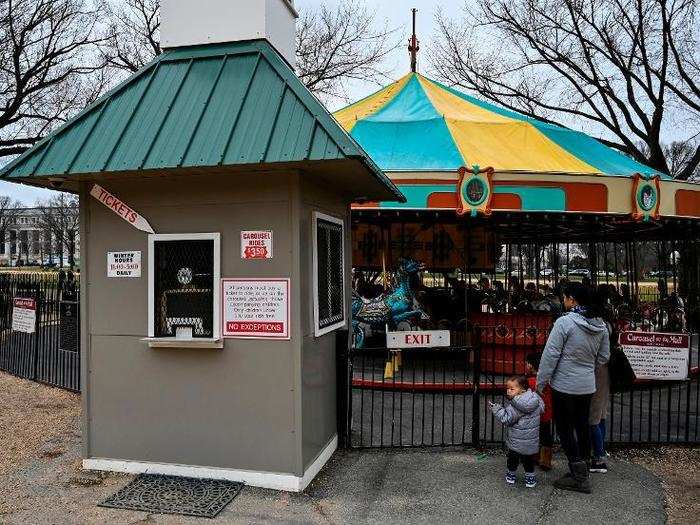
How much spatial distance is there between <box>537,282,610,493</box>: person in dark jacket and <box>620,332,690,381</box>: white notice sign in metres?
1.41

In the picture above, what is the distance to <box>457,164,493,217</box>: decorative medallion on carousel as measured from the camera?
384 inches

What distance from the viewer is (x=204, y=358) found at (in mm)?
5363

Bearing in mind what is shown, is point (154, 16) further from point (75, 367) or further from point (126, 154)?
point (126, 154)

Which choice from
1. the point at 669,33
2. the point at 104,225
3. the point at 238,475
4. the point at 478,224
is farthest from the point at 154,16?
the point at 238,475

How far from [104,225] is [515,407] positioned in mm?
4123

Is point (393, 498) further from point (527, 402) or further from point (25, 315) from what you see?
point (25, 315)

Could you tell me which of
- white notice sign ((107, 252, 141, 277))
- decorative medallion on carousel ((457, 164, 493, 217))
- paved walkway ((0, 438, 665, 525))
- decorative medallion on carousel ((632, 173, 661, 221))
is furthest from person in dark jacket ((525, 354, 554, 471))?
decorative medallion on carousel ((632, 173, 661, 221))

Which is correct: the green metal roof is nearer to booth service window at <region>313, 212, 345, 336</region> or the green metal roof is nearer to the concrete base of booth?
booth service window at <region>313, 212, 345, 336</region>

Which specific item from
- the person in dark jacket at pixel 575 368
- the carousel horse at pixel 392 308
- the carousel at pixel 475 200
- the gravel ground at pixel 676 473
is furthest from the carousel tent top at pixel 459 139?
the person in dark jacket at pixel 575 368

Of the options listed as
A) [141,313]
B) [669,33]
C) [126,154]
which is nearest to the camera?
[126,154]

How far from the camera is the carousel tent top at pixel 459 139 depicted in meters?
10.7

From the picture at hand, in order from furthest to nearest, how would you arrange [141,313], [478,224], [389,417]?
[478,224]
[389,417]
[141,313]

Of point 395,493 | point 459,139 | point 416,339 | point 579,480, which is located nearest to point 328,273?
point 416,339

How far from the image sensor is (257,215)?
5223 millimetres
